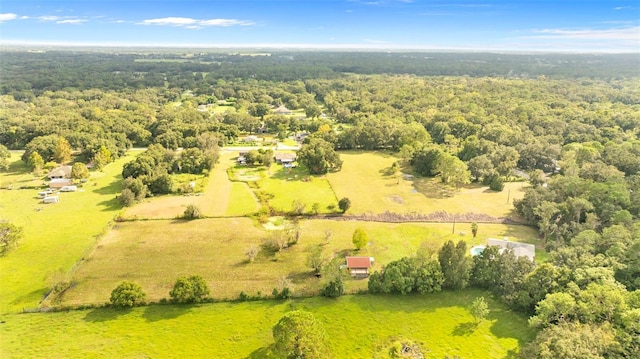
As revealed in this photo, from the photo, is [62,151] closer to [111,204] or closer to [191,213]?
[111,204]

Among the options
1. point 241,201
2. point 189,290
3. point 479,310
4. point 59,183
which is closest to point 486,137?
point 241,201

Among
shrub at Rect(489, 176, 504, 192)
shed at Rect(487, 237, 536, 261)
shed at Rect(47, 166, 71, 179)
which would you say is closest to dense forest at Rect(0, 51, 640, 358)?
shrub at Rect(489, 176, 504, 192)

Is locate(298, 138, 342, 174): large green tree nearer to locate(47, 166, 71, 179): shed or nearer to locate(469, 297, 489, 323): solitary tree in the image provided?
locate(47, 166, 71, 179): shed

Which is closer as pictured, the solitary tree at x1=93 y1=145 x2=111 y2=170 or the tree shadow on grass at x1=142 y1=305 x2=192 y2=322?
the tree shadow on grass at x1=142 y1=305 x2=192 y2=322

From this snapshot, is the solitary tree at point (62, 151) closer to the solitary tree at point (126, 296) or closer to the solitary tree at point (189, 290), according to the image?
the solitary tree at point (126, 296)

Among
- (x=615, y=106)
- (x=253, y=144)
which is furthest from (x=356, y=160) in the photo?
(x=615, y=106)
